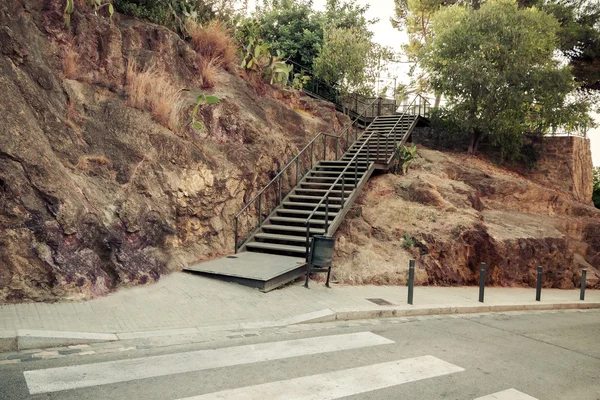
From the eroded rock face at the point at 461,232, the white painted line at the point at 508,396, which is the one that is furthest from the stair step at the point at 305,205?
the white painted line at the point at 508,396

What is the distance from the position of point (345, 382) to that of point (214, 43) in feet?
43.1

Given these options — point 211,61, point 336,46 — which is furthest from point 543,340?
point 336,46

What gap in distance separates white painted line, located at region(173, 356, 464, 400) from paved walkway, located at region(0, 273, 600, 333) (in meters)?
2.31

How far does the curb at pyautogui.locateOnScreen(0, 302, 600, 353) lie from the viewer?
552 cm

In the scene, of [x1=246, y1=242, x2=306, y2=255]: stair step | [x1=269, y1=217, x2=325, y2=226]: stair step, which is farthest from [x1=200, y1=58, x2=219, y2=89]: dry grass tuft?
[x1=246, y1=242, x2=306, y2=255]: stair step

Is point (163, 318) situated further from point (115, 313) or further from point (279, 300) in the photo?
point (279, 300)

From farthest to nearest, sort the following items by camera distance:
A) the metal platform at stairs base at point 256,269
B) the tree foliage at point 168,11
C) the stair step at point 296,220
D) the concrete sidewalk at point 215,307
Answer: the tree foliage at point 168,11
the stair step at point 296,220
the metal platform at stairs base at point 256,269
the concrete sidewalk at point 215,307

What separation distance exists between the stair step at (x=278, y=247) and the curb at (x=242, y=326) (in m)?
2.92

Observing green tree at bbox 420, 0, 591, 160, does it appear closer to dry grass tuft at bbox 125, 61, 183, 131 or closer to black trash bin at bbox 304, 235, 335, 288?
black trash bin at bbox 304, 235, 335, 288

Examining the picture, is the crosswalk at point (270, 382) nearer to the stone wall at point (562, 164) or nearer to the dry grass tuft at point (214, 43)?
the dry grass tuft at point (214, 43)

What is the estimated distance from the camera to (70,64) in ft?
33.9

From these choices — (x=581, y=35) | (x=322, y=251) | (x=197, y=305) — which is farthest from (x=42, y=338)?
(x=581, y=35)

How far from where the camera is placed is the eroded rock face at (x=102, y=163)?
24.0 ft

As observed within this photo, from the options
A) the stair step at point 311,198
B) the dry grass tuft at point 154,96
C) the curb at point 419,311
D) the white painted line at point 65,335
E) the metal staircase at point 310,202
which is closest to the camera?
the white painted line at point 65,335
